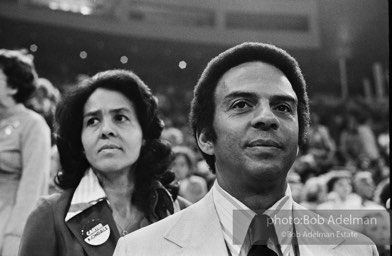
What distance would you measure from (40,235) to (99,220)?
0.53 ft

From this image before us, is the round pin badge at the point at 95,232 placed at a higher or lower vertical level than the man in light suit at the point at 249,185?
lower

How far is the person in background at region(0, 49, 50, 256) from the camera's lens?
1823 mm

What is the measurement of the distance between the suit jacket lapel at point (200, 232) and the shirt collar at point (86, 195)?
0.37m

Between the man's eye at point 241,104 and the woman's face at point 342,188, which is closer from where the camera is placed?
the man's eye at point 241,104

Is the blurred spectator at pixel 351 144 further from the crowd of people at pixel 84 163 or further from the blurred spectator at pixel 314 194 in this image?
the crowd of people at pixel 84 163

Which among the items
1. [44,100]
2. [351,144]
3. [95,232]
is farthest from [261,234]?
[351,144]

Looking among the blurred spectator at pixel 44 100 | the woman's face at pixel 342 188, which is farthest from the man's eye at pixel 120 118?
the woman's face at pixel 342 188

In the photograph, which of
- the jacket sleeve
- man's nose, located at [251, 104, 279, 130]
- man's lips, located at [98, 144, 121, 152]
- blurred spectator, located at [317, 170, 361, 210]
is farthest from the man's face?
blurred spectator, located at [317, 170, 361, 210]

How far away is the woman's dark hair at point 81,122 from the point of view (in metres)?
1.60

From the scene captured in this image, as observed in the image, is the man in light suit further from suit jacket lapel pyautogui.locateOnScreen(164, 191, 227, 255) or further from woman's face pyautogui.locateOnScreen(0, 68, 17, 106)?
woman's face pyautogui.locateOnScreen(0, 68, 17, 106)

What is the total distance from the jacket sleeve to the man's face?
1.64ft

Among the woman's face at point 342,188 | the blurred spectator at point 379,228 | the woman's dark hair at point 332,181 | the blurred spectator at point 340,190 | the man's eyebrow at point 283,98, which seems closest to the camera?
the man's eyebrow at point 283,98

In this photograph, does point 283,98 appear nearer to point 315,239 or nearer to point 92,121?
point 315,239

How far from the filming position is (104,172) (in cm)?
156
